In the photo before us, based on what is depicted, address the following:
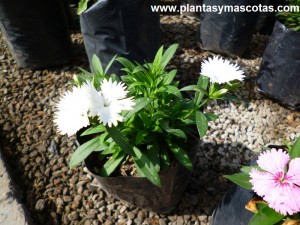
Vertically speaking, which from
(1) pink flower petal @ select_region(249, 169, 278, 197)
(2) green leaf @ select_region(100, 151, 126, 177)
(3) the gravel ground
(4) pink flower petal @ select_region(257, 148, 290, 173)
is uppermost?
(4) pink flower petal @ select_region(257, 148, 290, 173)

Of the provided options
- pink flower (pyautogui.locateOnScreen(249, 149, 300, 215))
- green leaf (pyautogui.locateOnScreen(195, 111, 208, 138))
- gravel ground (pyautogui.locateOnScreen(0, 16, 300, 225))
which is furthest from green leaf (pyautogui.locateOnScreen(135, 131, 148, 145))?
gravel ground (pyautogui.locateOnScreen(0, 16, 300, 225))

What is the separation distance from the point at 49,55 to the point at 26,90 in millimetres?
332

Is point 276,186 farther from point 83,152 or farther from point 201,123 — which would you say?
point 83,152

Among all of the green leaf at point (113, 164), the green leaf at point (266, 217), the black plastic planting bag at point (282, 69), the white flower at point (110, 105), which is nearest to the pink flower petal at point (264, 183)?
the green leaf at point (266, 217)

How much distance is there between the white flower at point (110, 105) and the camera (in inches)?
33.6

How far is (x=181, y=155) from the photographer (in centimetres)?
126

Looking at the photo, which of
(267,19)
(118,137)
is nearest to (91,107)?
(118,137)

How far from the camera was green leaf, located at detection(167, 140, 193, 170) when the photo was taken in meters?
1.25

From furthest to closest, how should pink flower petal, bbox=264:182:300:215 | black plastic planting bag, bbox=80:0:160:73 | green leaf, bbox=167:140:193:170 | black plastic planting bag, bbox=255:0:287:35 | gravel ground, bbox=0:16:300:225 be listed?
black plastic planting bag, bbox=255:0:287:35 → black plastic planting bag, bbox=80:0:160:73 → gravel ground, bbox=0:16:300:225 → green leaf, bbox=167:140:193:170 → pink flower petal, bbox=264:182:300:215

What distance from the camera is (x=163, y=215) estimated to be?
1623 mm

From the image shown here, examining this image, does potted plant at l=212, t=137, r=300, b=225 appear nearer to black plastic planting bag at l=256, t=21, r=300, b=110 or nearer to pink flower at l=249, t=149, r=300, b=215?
pink flower at l=249, t=149, r=300, b=215

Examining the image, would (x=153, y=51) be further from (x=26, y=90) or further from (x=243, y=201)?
(x=243, y=201)

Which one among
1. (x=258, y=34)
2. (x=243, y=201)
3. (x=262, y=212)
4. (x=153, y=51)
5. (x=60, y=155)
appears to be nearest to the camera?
(x=262, y=212)

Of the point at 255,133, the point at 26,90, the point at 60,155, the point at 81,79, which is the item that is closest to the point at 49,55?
the point at 26,90
